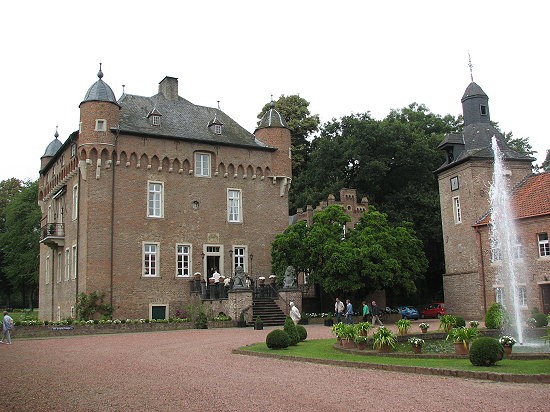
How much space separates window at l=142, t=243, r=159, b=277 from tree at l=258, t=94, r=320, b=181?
2384cm

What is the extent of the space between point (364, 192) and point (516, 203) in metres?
16.9

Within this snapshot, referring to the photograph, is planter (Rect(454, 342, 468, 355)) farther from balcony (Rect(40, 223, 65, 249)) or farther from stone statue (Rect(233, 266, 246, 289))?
balcony (Rect(40, 223, 65, 249))

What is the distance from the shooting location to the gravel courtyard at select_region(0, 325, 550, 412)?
978 cm

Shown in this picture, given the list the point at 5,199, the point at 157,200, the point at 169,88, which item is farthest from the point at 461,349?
the point at 5,199

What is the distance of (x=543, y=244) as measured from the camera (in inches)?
1272

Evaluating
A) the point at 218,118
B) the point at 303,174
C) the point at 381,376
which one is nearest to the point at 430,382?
the point at 381,376

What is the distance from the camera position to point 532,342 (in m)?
18.3

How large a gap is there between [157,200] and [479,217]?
20.0m

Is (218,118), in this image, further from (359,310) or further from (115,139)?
(359,310)

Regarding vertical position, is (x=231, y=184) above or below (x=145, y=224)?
above

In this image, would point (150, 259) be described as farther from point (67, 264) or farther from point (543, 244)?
point (543, 244)

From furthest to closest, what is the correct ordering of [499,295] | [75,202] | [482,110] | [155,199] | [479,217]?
[482,110] → [479,217] → [75,202] → [155,199] → [499,295]

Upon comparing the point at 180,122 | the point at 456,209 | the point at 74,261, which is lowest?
the point at 74,261

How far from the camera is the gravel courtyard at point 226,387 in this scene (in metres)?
9.78
